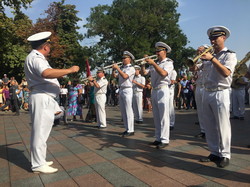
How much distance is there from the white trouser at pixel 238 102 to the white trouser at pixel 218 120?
624cm

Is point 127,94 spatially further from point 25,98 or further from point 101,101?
point 25,98

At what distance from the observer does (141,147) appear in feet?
17.1

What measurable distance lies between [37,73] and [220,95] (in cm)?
301

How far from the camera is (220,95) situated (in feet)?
12.3

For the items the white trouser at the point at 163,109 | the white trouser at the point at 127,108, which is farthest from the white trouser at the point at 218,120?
the white trouser at the point at 127,108

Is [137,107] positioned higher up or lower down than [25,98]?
lower down

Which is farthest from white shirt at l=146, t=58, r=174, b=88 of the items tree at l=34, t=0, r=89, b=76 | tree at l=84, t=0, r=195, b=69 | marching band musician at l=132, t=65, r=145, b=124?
tree at l=84, t=0, r=195, b=69

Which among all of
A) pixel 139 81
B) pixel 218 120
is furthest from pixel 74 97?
pixel 218 120

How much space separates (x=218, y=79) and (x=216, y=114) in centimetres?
59

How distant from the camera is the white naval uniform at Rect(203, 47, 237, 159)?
147 inches

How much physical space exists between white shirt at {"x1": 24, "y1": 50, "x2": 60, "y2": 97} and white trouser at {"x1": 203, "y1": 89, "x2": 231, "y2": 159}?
8.86 feet

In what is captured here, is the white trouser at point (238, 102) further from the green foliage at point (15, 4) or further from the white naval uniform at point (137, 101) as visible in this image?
the green foliage at point (15, 4)

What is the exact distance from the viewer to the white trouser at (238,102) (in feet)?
30.9

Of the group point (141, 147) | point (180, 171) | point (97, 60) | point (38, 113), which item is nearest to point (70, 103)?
point (141, 147)
